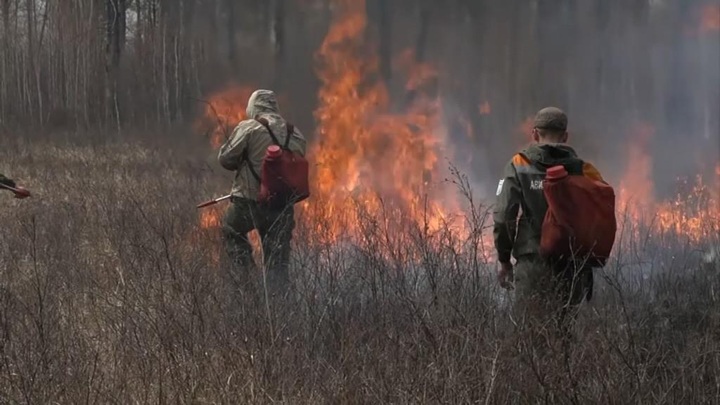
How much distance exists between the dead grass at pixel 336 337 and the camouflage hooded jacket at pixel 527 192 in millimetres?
182

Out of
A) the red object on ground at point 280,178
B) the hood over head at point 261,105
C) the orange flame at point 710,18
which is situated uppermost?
the orange flame at point 710,18

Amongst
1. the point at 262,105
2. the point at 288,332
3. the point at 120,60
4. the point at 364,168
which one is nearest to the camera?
the point at 288,332

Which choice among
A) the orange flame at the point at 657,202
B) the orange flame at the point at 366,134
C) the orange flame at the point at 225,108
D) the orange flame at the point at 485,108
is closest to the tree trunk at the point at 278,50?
the orange flame at the point at 225,108

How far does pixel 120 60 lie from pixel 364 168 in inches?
214

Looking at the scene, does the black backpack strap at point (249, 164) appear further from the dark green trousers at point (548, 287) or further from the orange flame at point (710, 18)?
the orange flame at point (710, 18)

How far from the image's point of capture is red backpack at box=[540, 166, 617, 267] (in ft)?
11.0

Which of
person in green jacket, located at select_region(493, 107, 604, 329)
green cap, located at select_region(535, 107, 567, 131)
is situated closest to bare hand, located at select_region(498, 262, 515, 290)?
person in green jacket, located at select_region(493, 107, 604, 329)

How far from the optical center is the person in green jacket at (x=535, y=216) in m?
3.55

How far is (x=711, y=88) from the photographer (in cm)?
918

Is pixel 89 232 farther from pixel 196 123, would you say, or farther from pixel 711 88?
pixel 711 88

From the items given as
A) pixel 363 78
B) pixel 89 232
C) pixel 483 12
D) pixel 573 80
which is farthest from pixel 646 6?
pixel 89 232

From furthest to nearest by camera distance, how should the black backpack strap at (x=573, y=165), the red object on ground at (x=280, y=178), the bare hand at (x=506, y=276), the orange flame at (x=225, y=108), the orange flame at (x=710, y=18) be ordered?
the orange flame at (x=710, y=18) < the orange flame at (x=225, y=108) < the red object on ground at (x=280, y=178) < the bare hand at (x=506, y=276) < the black backpack strap at (x=573, y=165)

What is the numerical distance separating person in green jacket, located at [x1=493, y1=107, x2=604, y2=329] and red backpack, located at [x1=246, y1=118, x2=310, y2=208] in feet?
5.94

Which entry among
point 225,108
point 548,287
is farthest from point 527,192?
point 225,108
